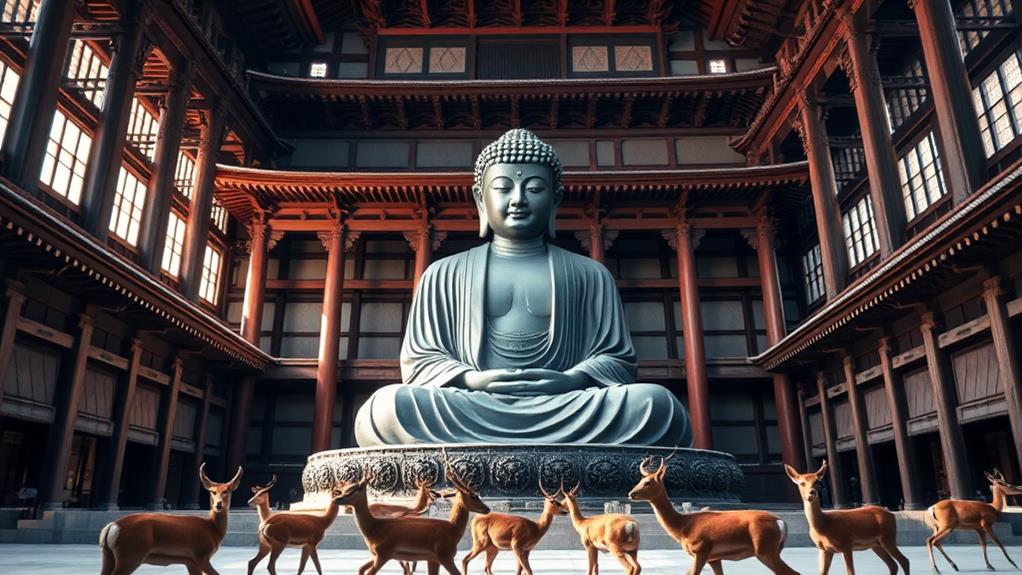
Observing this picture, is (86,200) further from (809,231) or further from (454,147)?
(809,231)

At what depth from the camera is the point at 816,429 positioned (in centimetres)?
1524

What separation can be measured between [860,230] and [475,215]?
8.67m

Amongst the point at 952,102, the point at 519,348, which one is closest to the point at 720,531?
the point at 519,348

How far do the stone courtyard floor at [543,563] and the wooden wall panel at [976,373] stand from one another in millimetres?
5136

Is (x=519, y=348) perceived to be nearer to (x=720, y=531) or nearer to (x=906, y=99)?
(x=720, y=531)

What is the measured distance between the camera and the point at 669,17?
19312mm

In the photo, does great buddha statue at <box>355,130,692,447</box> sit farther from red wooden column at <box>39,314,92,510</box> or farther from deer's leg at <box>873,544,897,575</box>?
red wooden column at <box>39,314,92,510</box>

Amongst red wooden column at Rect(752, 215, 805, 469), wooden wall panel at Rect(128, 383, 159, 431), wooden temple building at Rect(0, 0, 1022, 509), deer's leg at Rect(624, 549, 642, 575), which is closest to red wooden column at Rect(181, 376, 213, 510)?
wooden temple building at Rect(0, 0, 1022, 509)

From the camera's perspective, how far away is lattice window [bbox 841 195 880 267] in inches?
604

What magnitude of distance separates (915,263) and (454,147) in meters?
12.2

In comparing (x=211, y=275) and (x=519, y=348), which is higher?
(x=211, y=275)

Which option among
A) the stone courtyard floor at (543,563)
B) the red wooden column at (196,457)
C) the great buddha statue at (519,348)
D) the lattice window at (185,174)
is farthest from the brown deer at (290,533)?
the lattice window at (185,174)

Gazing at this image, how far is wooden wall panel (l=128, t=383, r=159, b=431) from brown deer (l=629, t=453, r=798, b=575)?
11508 mm

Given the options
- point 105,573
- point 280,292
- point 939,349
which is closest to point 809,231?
point 939,349
